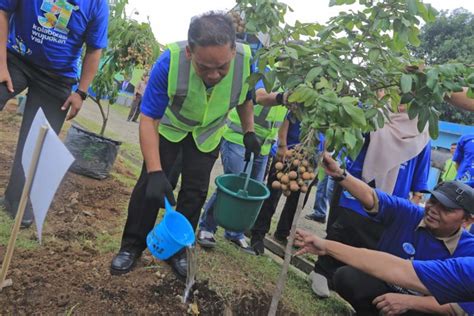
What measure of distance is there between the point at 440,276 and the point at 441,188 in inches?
22.0

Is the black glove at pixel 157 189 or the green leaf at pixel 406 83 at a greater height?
the green leaf at pixel 406 83

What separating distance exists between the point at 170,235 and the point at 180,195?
53 centimetres

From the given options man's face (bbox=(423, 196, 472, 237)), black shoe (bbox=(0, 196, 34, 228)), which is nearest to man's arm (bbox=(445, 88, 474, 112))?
man's face (bbox=(423, 196, 472, 237))

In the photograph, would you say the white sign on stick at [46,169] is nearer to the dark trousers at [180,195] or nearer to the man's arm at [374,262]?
the dark trousers at [180,195]

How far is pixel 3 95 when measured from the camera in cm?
228

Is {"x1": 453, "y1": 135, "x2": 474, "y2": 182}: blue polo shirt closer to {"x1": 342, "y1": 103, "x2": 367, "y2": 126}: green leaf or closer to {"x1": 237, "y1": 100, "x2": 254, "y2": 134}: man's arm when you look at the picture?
{"x1": 237, "y1": 100, "x2": 254, "y2": 134}: man's arm

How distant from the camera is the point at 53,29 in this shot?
7.64 feet

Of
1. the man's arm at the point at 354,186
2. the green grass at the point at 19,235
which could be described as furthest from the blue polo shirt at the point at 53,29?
the man's arm at the point at 354,186

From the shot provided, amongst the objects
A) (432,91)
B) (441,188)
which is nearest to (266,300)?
(441,188)

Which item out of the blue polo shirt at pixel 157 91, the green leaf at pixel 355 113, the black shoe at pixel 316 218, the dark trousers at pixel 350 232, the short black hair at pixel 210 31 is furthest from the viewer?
the black shoe at pixel 316 218

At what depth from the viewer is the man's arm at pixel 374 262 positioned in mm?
1890

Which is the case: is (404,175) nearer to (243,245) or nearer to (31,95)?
→ (243,245)

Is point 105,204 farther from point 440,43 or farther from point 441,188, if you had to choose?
point 440,43

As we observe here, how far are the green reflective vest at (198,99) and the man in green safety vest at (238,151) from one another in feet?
2.07
